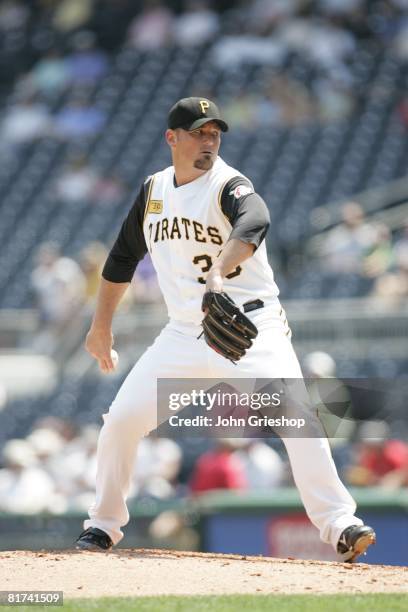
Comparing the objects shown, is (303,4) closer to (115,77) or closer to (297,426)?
(115,77)

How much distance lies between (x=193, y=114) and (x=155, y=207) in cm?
42

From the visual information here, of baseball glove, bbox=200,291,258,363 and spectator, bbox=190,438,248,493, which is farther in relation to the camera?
spectator, bbox=190,438,248,493

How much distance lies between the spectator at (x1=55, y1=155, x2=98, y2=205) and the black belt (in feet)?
32.4

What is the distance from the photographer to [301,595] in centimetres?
438

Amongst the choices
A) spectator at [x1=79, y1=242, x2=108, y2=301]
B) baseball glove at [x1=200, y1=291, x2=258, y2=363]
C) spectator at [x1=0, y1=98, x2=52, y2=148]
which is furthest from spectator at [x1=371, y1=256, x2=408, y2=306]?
spectator at [x1=0, y1=98, x2=52, y2=148]

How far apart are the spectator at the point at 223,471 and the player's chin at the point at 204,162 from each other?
4123mm

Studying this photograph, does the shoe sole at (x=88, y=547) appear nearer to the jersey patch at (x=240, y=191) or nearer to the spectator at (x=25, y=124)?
the jersey patch at (x=240, y=191)

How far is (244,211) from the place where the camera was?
480cm

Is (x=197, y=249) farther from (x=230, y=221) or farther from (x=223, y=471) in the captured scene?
(x=223, y=471)

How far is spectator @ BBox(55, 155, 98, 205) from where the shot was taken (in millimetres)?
14852

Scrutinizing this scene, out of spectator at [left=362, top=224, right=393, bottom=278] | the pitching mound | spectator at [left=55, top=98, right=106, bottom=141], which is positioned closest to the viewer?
the pitching mound

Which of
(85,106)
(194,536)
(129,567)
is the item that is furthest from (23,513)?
(85,106)

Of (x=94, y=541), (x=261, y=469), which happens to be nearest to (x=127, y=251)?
(x=94, y=541)

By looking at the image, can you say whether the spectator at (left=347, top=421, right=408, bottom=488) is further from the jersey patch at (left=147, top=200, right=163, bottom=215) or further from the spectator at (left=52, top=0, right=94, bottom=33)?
the spectator at (left=52, top=0, right=94, bottom=33)
